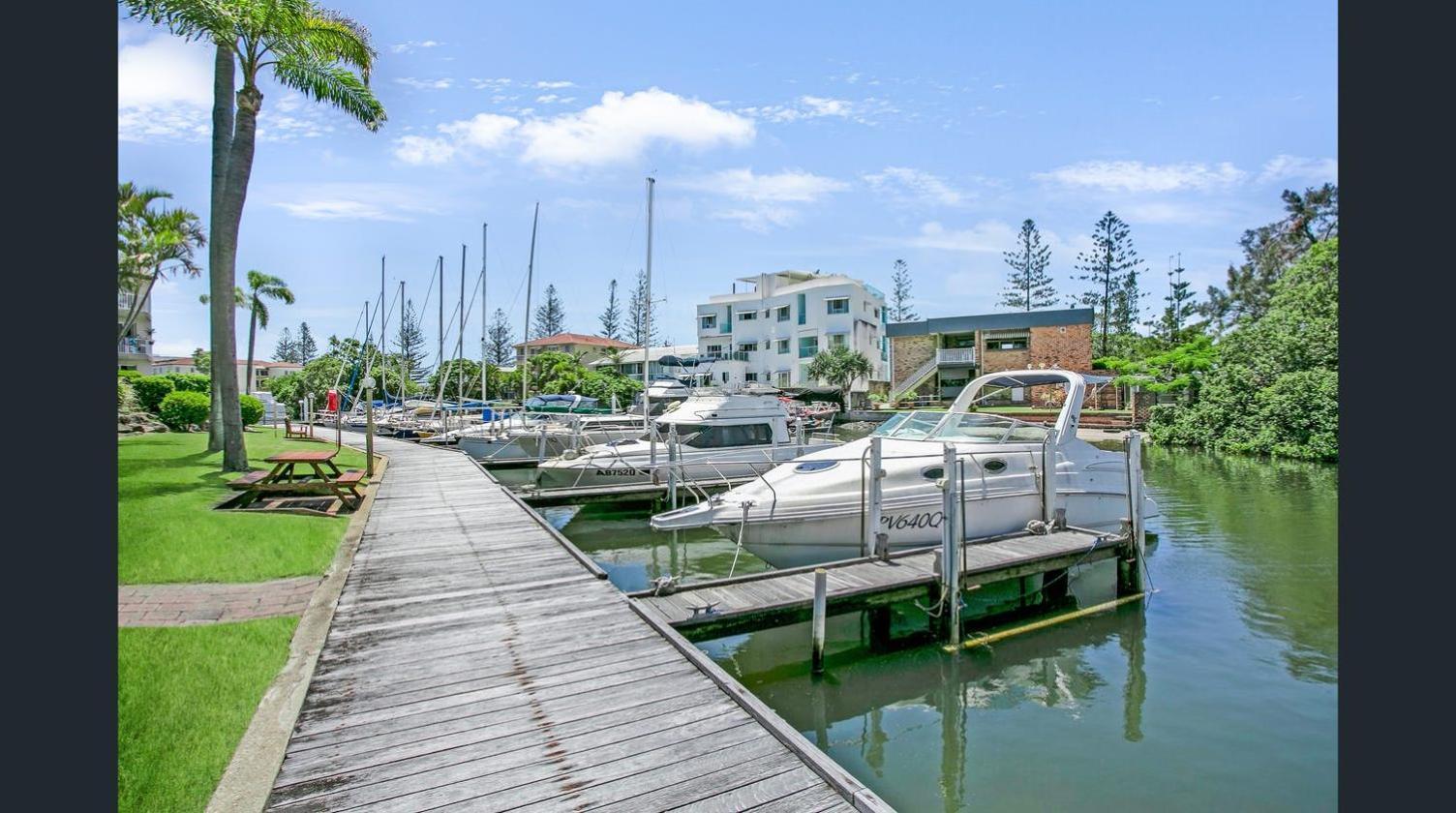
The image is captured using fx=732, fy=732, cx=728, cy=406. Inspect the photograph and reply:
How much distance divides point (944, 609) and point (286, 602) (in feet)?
23.9

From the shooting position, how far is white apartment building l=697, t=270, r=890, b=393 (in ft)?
195

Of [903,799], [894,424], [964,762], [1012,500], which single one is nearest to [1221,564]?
[1012,500]

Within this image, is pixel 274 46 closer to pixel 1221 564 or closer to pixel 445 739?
pixel 445 739

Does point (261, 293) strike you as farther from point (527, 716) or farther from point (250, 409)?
point (527, 716)

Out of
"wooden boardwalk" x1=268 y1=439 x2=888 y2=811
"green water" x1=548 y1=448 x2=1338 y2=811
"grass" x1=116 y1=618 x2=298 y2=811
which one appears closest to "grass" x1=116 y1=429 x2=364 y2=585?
"grass" x1=116 y1=618 x2=298 y2=811

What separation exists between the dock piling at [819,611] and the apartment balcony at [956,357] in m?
47.3

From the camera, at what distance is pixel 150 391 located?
85.1ft

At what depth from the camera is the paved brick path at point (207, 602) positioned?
264 inches

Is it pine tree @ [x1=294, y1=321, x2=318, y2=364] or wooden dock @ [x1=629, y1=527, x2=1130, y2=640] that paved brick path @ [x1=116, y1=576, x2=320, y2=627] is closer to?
wooden dock @ [x1=629, y1=527, x2=1130, y2=640]

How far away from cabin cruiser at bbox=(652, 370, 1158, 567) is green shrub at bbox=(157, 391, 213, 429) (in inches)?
869

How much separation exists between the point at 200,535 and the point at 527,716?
7099 millimetres

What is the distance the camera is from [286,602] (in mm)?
7289

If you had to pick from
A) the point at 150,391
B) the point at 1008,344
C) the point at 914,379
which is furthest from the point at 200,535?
the point at 1008,344

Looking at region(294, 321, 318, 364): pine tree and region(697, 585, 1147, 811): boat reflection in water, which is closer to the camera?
region(697, 585, 1147, 811): boat reflection in water
